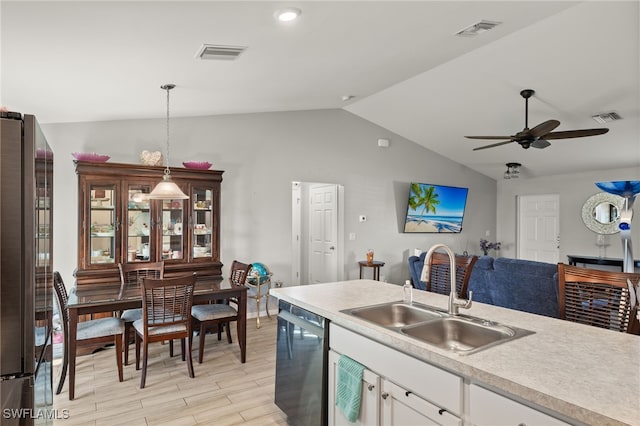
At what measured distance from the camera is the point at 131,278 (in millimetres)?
4238

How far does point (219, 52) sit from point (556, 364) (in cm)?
287

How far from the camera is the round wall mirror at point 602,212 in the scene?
22.1 ft

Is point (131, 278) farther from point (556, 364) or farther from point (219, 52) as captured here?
point (556, 364)

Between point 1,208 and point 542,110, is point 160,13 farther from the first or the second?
point 542,110

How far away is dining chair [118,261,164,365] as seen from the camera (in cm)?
361

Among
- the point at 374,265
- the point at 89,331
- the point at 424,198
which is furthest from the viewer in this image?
the point at 424,198

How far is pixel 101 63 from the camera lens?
9.43 ft

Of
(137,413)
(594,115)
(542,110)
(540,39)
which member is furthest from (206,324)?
(594,115)

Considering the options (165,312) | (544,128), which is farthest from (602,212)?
(165,312)

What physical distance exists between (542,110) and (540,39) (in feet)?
5.15

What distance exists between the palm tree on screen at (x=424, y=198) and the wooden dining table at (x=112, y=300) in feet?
13.3

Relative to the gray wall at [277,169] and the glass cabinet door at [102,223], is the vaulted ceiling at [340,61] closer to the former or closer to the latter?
the gray wall at [277,169]

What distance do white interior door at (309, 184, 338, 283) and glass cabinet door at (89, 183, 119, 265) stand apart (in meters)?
3.22

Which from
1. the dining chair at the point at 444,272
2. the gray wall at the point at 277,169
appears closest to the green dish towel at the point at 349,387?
the dining chair at the point at 444,272
